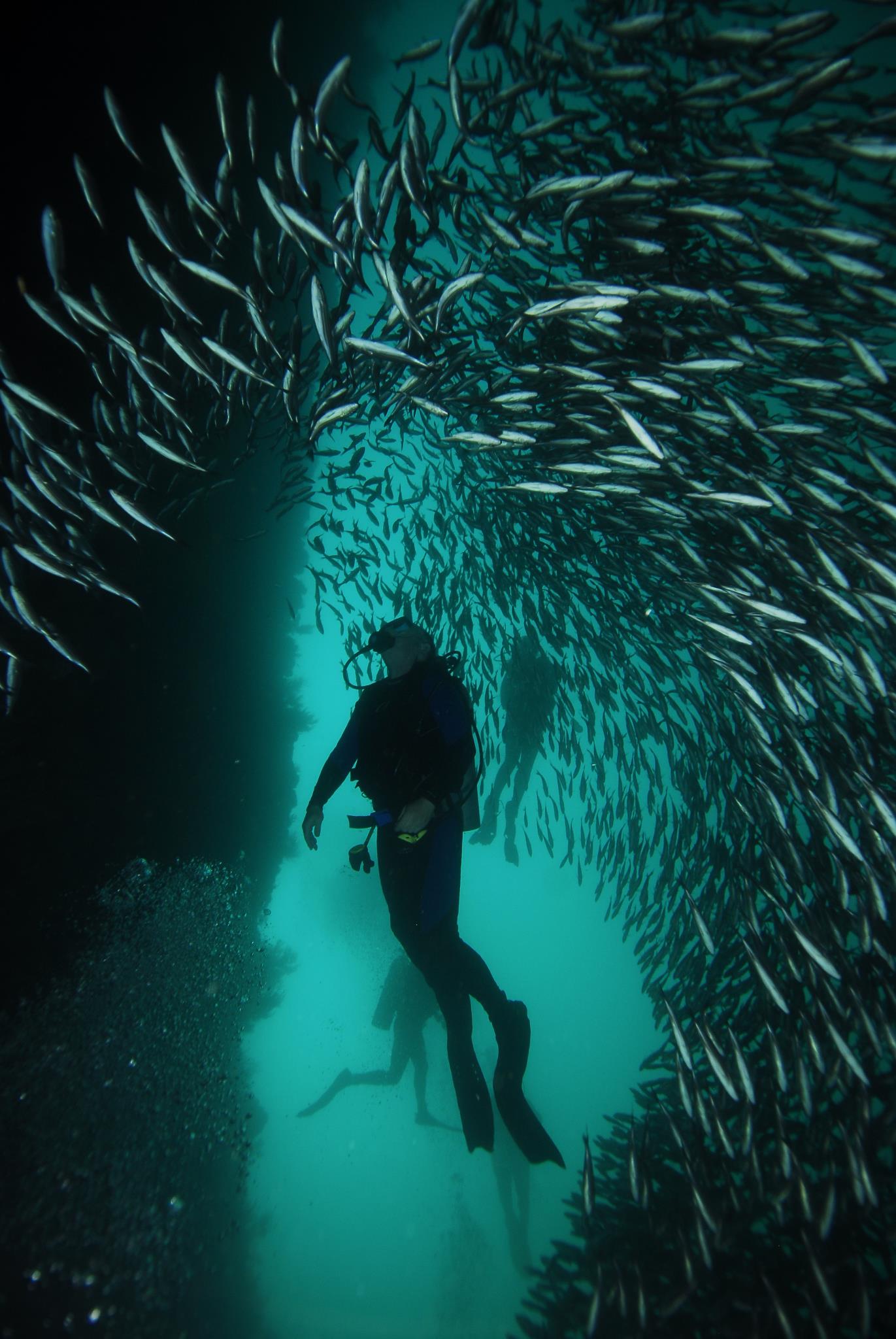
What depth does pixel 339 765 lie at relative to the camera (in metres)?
4.79

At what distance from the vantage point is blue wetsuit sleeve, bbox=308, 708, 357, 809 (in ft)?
15.4

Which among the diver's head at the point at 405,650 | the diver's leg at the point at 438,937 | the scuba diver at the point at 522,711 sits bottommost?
the scuba diver at the point at 522,711

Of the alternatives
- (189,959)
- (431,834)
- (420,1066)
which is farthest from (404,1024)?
(431,834)

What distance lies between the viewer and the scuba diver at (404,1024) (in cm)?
945

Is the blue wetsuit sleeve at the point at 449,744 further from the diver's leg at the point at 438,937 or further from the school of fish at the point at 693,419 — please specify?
the school of fish at the point at 693,419

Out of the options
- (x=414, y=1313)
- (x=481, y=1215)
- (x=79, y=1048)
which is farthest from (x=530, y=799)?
(x=79, y=1048)

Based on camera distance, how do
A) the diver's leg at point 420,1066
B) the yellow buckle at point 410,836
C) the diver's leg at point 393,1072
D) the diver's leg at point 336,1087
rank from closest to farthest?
1. the yellow buckle at point 410,836
2. the diver's leg at point 393,1072
3. the diver's leg at point 336,1087
4. the diver's leg at point 420,1066

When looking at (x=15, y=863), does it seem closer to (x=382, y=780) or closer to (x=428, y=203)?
(x=382, y=780)

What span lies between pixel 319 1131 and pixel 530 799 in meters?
13.0

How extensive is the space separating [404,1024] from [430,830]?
6.96 metres

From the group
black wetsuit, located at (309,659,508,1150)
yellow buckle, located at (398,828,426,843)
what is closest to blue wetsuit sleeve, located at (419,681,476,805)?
black wetsuit, located at (309,659,508,1150)

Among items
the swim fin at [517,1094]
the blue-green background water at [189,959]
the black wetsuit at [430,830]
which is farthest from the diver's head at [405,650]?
the blue-green background water at [189,959]

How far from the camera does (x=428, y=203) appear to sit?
382cm

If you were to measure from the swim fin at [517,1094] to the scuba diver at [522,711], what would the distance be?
6.09m
